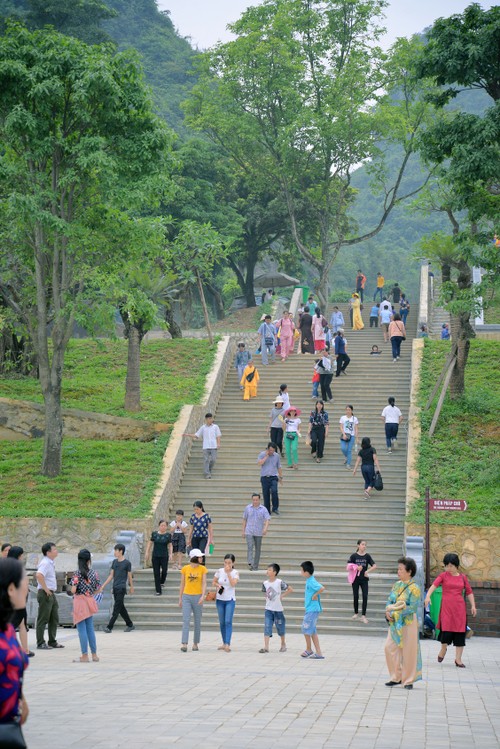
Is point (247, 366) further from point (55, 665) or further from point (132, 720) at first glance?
point (132, 720)

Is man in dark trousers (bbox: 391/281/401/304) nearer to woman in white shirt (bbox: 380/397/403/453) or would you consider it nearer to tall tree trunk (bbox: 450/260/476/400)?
tall tree trunk (bbox: 450/260/476/400)

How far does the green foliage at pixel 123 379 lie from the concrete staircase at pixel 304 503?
3.88ft

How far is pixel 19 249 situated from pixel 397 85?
2206cm

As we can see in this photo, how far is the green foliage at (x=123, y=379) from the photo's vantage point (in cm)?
2680

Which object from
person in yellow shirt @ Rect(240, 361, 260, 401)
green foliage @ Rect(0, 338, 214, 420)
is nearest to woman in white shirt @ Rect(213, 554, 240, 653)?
green foliage @ Rect(0, 338, 214, 420)

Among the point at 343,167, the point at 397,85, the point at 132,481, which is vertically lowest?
the point at 132,481

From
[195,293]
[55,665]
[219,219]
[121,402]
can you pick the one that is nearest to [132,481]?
[121,402]

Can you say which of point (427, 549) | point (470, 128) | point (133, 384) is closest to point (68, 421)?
point (133, 384)

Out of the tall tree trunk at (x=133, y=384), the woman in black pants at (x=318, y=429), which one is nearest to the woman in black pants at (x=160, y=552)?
the woman in black pants at (x=318, y=429)

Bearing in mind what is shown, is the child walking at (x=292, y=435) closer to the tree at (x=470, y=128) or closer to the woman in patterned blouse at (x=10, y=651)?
the tree at (x=470, y=128)

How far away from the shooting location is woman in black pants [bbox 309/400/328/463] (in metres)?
23.4

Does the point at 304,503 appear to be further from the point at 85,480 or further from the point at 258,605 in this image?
the point at 85,480

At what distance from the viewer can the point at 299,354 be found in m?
31.1

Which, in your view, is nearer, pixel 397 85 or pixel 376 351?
pixel 376 351
